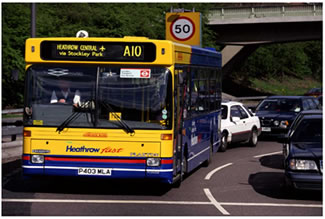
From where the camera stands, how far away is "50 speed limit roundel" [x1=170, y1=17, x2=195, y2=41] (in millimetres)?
24875

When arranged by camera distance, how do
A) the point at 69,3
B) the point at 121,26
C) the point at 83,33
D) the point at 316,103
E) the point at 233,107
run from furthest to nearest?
the point at 69,3 < the point at 121,26 < the point at 316,103 < the point at 233,107 < the point at 83,33

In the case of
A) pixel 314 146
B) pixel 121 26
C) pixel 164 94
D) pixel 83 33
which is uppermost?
pixel 121 26

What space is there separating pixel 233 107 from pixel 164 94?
10.9 meters

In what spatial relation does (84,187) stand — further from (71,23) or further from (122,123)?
(71,23)

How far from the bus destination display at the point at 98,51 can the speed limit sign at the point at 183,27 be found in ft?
39.9

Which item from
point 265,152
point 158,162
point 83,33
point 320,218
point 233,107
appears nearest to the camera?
point 320,218

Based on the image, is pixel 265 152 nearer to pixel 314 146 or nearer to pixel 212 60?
pixel 212 60

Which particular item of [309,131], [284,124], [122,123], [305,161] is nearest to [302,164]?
[305,161]

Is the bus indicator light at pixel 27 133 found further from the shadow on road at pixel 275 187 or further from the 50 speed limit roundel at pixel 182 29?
the 50 speed limit roundel at pixel 182 29

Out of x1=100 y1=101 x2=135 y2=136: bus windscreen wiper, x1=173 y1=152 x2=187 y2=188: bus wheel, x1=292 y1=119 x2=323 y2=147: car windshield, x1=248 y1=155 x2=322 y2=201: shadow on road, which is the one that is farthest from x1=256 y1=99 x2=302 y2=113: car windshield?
x1=100 y1=101 x2=135 y2=136: bus windscreen wiper

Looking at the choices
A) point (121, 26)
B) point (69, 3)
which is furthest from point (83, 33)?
point (69, 3)

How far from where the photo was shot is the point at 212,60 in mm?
17500

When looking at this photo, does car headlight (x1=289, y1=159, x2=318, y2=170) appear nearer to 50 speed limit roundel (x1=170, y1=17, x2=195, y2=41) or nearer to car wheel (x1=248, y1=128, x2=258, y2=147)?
car wheel (x1=248, y1=128, x2=258, y2=147)

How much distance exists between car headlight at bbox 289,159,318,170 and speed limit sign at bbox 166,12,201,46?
42.4ft
